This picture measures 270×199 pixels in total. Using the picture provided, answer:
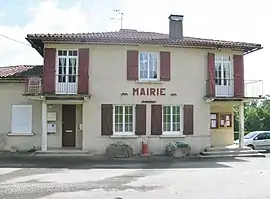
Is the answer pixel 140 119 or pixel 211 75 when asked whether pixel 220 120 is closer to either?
pixel 211 75

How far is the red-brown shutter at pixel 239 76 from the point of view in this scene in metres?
23.5

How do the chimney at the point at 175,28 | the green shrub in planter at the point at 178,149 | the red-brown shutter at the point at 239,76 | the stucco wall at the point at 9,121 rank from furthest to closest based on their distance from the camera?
the chimney at the point at 175,28
the red-brown shutter at the point at 239,76
the stucco wall at the point at 9,121
the green shrub in planter at the point at 178,149

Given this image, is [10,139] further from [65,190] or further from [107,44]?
[65,190]

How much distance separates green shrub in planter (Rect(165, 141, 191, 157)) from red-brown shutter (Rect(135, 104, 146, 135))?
63.8 inches

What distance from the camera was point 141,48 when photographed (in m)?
22.7

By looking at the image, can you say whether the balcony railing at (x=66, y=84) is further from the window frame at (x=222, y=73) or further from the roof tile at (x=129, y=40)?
the window frame at (x=222, y=73)

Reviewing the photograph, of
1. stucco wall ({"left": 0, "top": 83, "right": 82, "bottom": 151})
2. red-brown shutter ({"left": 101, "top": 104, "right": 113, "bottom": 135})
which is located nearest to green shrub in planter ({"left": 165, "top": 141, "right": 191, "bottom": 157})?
red-brown shutter ({"left": 101, "top": 104, "right": 113, "bottom": 135})

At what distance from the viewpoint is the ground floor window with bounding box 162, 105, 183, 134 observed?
22875 millimetres

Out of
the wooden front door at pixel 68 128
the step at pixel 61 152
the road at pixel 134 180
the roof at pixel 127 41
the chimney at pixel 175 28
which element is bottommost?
the road at pixel 134 180

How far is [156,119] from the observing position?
22.6 m

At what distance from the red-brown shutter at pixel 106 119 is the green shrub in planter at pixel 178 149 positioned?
3.20 metres

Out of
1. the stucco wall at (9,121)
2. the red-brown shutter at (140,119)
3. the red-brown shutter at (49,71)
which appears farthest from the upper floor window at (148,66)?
the red-brown shutter at (49,71)

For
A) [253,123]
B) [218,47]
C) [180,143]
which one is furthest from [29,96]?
[253,123]

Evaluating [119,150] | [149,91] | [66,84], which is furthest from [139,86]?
[66,84]
